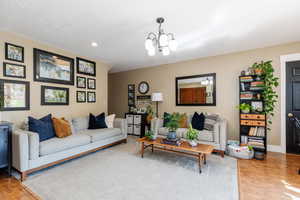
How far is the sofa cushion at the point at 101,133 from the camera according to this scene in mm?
3191

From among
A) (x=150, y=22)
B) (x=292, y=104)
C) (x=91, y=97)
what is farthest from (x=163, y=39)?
(x=292, y=104)

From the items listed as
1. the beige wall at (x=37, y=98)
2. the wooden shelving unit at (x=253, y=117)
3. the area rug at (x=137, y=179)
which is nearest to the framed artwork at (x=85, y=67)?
the beige wall at (x=37, y=98)

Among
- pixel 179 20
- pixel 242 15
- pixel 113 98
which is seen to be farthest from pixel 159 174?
pixel 113 98

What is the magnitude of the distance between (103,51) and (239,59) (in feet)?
11.5

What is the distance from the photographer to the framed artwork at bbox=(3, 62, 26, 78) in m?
2.68

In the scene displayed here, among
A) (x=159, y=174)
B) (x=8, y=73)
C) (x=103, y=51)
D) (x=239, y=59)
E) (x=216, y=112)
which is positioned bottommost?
(x=159, y=174)

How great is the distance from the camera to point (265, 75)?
315 cm

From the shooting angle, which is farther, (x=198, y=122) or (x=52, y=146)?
Result: (x=198, y=122)

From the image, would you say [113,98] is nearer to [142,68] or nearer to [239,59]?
[142,68]

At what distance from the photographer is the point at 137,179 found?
214 cm

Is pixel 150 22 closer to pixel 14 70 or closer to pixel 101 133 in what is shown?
pixel 101 133

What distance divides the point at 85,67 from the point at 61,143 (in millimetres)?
2332

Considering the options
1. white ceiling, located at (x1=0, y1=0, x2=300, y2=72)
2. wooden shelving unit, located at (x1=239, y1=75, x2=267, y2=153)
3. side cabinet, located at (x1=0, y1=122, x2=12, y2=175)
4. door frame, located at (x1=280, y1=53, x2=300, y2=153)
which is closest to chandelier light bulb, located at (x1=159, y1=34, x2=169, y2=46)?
white ceiling, located at (x1=0, y1=0, x2=300, y2=72)

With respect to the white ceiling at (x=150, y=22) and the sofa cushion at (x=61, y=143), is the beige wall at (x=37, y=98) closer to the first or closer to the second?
the white ceiling at (x=150, y=22)
